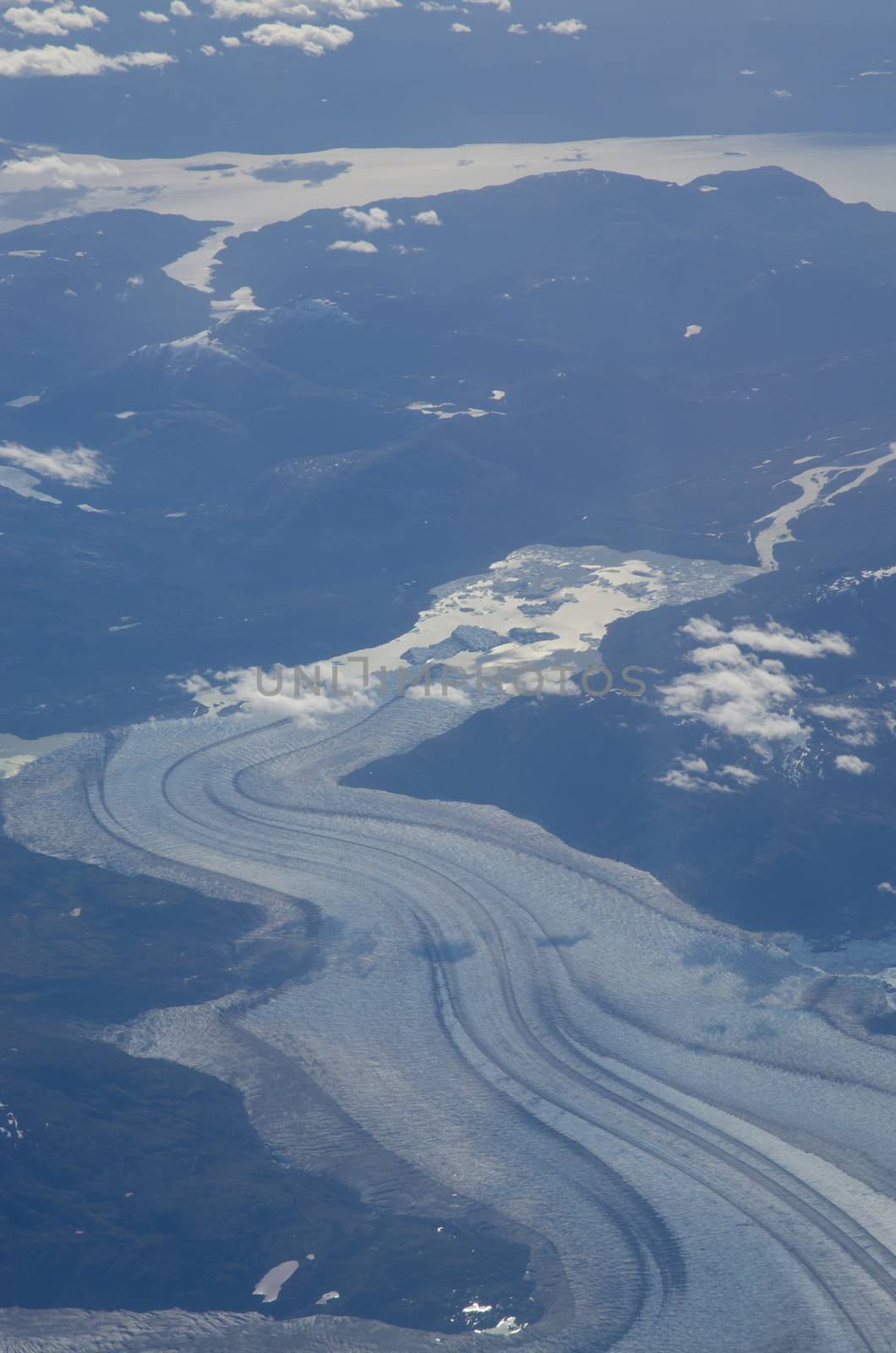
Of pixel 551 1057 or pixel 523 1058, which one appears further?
pixel 523 1058

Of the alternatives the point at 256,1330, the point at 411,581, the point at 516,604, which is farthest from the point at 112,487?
the point at 256,1330

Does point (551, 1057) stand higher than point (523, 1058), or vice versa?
point (551, 1057)

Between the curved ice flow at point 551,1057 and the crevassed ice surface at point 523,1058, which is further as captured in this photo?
the curved ice flow at point 551,1057

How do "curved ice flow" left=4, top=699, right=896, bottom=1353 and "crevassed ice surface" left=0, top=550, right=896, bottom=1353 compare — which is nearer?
"crevassed ice surface" left=0, top=550, right=896, bottom=1353

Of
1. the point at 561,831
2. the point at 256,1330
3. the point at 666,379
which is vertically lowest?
the point at 256,1330

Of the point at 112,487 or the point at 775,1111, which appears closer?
the point at 775,1111

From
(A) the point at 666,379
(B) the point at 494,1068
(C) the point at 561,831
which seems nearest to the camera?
(B) the point at 494,1068

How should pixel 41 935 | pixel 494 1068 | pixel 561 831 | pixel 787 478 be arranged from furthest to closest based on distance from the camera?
pixel 787 478, pixel 561 831, pixel 41 935, pixel 494 1068

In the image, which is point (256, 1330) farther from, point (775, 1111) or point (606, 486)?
point (606, 486)
